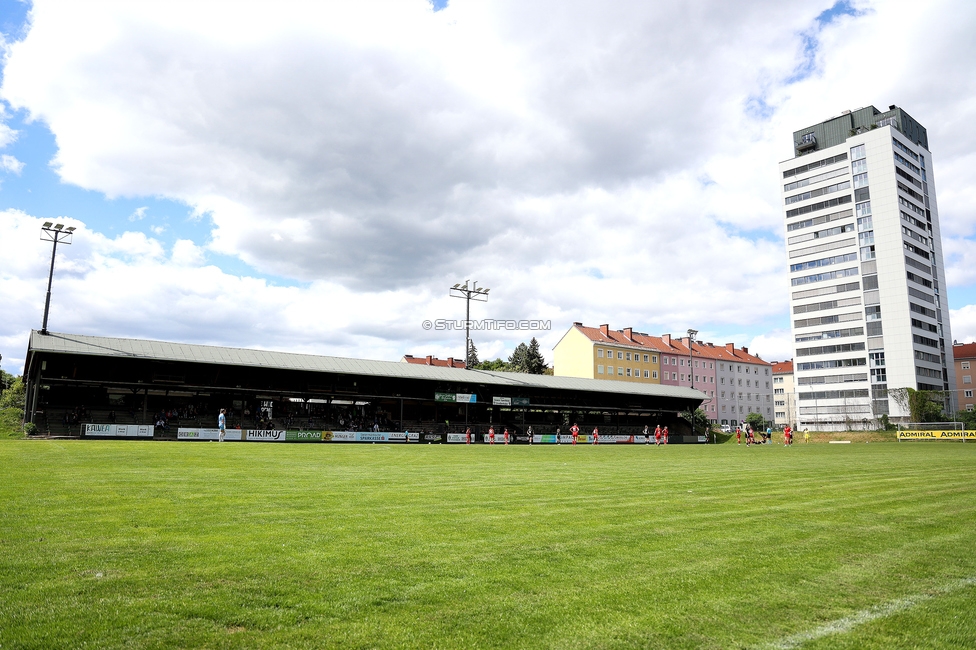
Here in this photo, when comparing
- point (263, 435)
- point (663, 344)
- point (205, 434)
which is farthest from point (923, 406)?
point (205, 434)

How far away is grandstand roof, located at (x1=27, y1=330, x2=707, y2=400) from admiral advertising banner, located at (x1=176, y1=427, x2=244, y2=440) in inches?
194

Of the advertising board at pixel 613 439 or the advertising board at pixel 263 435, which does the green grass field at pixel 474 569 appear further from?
the advertising board at pixel 613 439

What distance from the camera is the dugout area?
3956cm

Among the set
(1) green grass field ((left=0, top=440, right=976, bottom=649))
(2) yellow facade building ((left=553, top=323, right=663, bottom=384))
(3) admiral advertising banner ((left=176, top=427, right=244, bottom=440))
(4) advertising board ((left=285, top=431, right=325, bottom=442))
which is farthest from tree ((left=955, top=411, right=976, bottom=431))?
(3) admiral advertising banner ((left=176, top=427, right=244, bottom=440))

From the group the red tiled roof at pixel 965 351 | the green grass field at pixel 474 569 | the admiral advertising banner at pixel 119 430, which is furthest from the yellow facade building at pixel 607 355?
the green grass field at pixel 474 569

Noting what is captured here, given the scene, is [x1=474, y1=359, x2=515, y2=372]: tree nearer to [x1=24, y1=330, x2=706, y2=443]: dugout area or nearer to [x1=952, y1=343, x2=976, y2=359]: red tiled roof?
[x1=24, y1=330, x2=706, y2=443]: dugout area

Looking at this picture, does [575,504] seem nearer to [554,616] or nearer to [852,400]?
[554,616]

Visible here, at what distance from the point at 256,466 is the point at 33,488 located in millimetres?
6797

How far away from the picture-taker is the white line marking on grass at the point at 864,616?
411 centimetres

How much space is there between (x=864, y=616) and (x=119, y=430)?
42.3 metres

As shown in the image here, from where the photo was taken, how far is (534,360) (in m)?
92.1

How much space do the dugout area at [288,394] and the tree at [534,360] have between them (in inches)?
1032

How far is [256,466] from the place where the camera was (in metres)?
17.0

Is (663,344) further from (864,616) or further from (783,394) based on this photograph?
(864,616)
